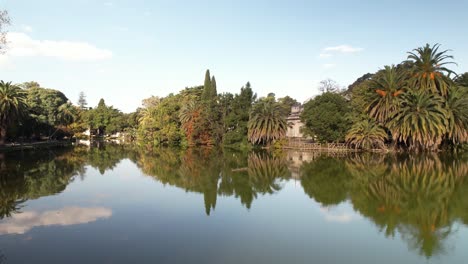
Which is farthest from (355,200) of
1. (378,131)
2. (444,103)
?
(444,103)

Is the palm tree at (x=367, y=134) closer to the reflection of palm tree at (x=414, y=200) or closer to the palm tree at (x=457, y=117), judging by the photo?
the palm tree at (x=457, y=117)

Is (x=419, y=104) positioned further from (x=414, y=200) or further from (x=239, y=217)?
(x=239, y=217)

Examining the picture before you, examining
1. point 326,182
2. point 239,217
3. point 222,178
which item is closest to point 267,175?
point 222,178

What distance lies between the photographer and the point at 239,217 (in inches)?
579

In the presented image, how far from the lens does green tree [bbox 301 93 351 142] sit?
43.6 m

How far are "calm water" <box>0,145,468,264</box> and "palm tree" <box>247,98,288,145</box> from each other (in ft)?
71.3

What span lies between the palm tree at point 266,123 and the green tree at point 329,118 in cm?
436

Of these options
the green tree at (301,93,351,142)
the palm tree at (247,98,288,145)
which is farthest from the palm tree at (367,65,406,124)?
the palm tree at (247,98,288,145)

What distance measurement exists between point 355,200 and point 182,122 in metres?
45.3

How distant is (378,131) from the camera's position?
40.9m

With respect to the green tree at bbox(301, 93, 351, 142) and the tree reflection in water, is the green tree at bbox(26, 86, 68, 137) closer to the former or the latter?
the green tree at bbox(301, 93, 351, 142)

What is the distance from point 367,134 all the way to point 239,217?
3054cm

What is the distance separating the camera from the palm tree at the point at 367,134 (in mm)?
40750

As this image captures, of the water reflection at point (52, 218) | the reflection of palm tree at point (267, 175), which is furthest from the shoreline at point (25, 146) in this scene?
the water reflection at point (52, 218)
